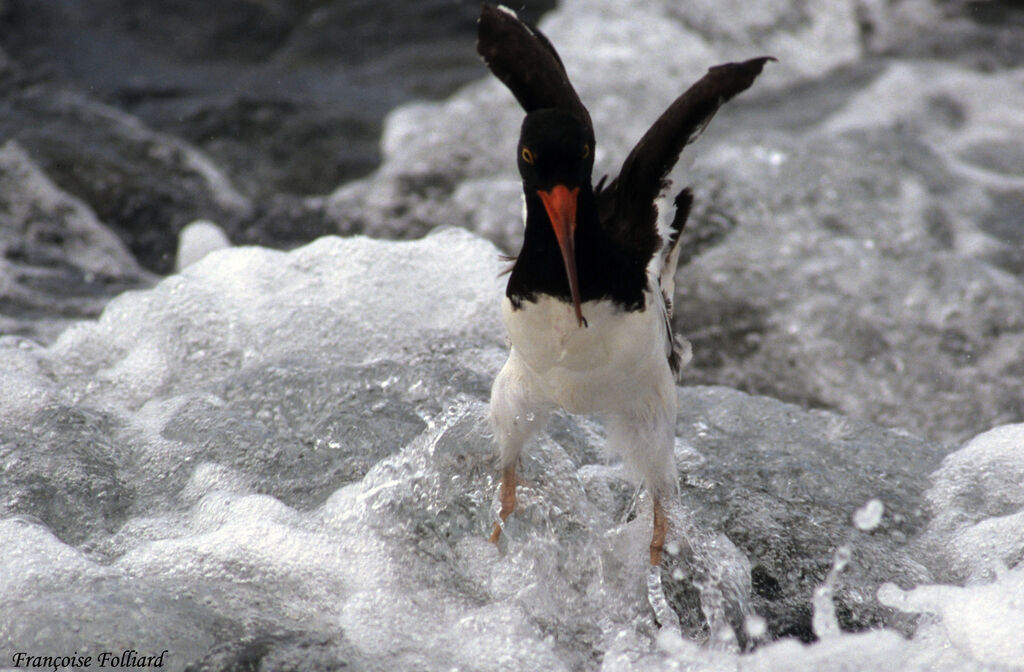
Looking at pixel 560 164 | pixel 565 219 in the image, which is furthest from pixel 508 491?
pixel 560 164

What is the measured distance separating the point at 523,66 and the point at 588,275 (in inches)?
Result: 33.6

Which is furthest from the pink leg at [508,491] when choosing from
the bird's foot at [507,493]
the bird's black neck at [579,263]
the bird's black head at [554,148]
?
the bird's black head at [554,148]

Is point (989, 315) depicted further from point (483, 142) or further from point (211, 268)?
point (211, 268)

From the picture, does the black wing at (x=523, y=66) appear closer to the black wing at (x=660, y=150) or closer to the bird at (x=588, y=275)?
the bird at (x=588, y=275)

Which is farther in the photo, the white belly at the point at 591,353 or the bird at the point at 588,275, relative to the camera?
the white belly at the point at 591,353

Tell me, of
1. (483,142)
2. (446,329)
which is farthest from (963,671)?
(483,142)

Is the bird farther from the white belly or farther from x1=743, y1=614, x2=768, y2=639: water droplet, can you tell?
x1=743, y1=614, x2=768, y2=639: water droplet

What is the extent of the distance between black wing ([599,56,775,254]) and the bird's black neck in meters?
0.19

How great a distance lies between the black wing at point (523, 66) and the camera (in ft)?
11.8

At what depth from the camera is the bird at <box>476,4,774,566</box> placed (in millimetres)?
3109

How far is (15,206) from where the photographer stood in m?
7.16

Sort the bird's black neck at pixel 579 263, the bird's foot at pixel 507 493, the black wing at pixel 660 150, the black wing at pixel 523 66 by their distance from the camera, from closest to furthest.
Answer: the bird's black neck at pixel 579 263 < the black wing at pixel 660 150 < the black wing at pixel 523 66 < the bird's foot at pixel 507 493

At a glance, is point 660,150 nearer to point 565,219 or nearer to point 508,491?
point 565,219

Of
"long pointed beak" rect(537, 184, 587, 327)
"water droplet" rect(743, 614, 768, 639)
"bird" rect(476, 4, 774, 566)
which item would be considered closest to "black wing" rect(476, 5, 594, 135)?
"bird" rect(476, 4, 774, 566)
